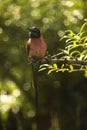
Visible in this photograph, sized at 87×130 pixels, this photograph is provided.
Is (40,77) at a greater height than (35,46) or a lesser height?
greater

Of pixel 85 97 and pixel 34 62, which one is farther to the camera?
pixel 85 97

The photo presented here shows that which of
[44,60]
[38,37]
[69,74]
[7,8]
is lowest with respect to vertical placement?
[44,60]

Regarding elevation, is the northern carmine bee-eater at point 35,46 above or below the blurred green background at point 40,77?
below

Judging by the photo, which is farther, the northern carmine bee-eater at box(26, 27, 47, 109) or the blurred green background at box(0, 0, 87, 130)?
the blurred green background at box(0, 0, 87, 130)

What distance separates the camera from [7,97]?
514 cm

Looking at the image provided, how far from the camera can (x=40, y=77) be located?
532cm

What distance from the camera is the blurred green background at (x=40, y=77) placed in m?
4.85

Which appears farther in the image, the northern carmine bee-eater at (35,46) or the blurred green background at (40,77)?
the blurred green background at (40,77)

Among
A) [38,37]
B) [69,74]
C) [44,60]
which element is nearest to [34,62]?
[44,60]

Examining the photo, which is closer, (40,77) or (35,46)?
(35,46)

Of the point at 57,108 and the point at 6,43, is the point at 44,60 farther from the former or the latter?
the point at 57,108

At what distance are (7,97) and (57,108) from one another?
0.72 meters

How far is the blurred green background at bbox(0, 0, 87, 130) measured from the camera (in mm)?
4848

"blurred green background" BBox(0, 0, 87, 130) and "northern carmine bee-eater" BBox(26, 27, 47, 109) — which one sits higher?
"blurred green background" BBox(0, 0, 87, 130)
